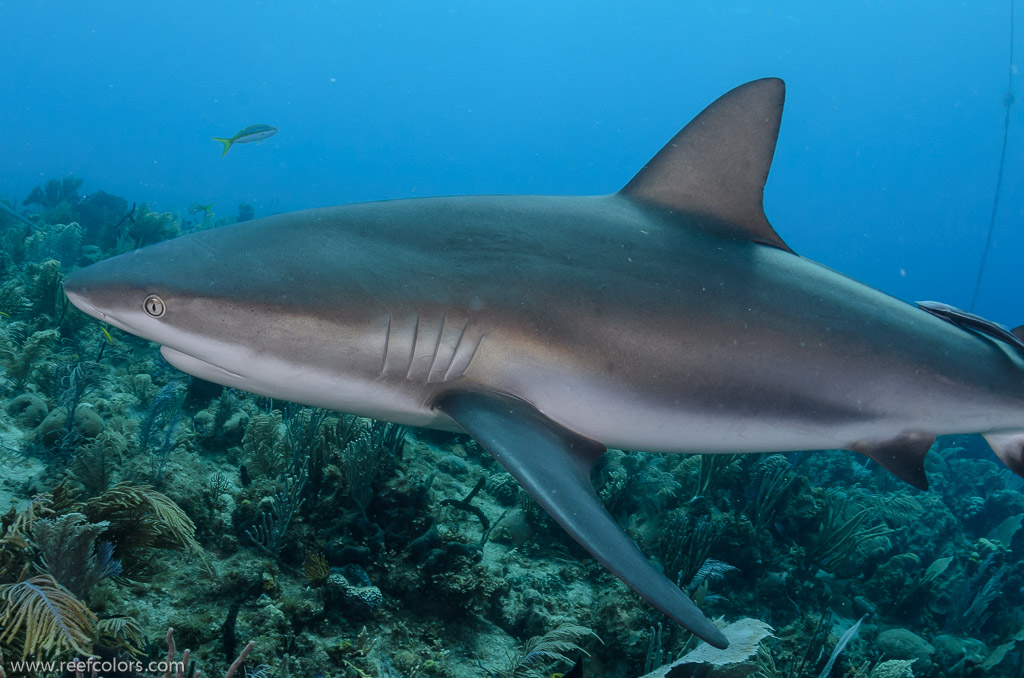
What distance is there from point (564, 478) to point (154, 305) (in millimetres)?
1683

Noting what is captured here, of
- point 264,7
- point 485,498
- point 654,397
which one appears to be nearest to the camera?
point 654,397

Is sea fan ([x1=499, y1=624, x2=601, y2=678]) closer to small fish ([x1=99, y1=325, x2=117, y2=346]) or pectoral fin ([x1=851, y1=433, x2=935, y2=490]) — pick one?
pectoral fin ([x1=851, y1=433, x2=935, y2=490])

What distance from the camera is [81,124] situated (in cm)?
12875

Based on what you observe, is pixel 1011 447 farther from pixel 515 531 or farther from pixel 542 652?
pixel 515 531

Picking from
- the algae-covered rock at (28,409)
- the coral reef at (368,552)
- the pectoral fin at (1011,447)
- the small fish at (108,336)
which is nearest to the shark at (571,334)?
the pectoral fin at (1011,447)

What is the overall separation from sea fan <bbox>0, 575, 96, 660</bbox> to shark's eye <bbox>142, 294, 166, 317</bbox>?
1.12 m

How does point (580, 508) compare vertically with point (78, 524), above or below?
above

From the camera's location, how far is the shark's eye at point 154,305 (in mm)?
2037

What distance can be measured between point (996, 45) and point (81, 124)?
228 metres

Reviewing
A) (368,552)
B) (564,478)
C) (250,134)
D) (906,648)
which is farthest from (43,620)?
(250,134)

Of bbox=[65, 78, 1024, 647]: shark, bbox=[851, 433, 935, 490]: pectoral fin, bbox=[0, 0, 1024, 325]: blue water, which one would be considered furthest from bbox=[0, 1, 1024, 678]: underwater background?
bbox=[0, 0, 1024, 325]: blue water

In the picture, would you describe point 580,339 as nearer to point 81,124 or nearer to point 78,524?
point 78,524

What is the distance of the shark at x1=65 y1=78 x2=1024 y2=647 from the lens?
6.87 feet

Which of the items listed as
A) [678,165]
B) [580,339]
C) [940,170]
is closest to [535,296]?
[580,339]
